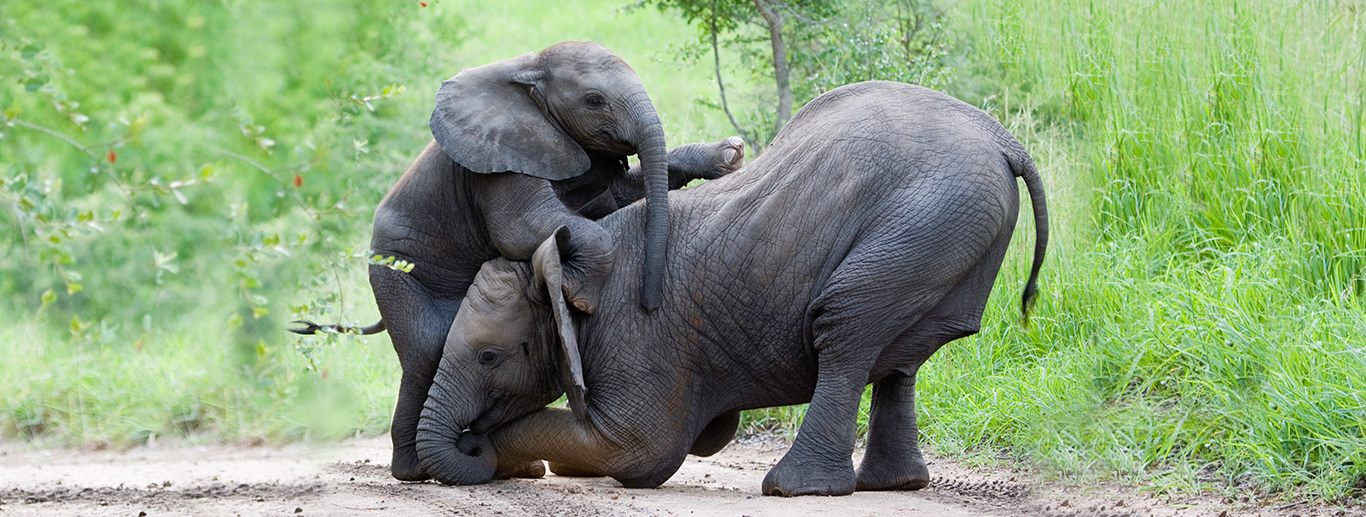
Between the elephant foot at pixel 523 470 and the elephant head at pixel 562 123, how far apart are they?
79 cm

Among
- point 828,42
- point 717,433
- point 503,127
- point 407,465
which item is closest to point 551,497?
point 407,465

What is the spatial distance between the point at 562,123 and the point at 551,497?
1.37m

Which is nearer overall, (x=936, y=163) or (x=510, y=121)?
(x=936, y=163)

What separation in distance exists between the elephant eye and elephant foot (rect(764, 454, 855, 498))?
115 cm

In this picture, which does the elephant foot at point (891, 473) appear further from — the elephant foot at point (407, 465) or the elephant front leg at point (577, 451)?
the elephant foot at point (407, 465)

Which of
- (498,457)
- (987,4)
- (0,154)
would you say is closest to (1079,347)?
(498,457)

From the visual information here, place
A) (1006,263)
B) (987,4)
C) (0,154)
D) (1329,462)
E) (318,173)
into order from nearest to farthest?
1. (318,173)
2. (0,154)
3. (1329,462)
4. (1006,263)
5. (987,4)

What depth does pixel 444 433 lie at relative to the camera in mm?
4785

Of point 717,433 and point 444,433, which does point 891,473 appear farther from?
point 444,433

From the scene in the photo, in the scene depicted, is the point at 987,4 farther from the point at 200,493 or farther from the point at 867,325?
the point at 200,493

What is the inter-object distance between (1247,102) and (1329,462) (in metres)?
3.13

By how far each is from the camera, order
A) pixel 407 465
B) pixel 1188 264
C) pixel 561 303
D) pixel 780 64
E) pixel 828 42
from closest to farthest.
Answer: pixel 561 303
pixel 407 465
pixel 1188 264
pixel 780 64
pixel 828 42

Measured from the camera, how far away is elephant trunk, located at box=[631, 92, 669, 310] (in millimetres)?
4535

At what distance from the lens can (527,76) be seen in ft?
15.8
